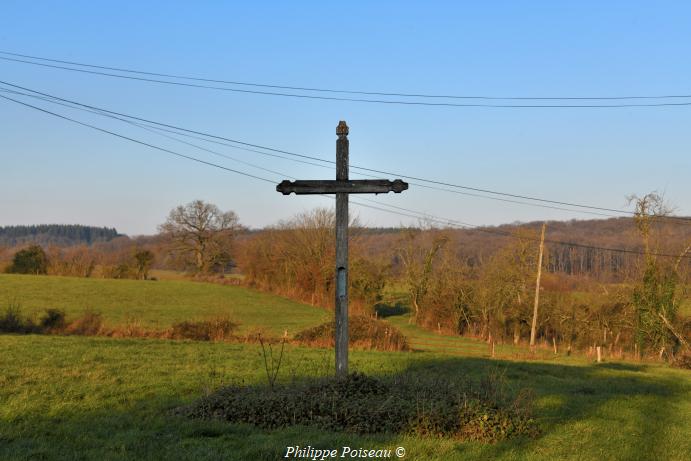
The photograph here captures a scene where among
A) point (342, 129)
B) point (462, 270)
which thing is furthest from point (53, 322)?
point (462, 270)

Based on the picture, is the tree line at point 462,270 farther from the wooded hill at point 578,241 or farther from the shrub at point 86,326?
the shrub at point 86,326

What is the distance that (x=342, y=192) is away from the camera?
11672 millimetres

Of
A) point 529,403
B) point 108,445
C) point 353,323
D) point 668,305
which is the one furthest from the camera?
point 668,305

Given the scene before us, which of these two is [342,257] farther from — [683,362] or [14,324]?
[683,362]

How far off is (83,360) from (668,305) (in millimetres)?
39299

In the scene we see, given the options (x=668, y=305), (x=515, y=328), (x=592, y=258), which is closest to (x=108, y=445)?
(x=668, y=305)

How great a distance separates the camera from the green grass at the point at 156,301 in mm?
46156

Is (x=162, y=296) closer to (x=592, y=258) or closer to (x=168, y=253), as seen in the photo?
(x=168, y=253)

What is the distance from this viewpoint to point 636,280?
45594mm

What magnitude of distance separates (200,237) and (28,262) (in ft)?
74.2

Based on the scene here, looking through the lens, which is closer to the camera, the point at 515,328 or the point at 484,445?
the point at 484,445

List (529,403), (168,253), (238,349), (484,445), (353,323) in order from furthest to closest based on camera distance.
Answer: (168,253)
(353,323)
(238,349)
(529,403)
(484,445)

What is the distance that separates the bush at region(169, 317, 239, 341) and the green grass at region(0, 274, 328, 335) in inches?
399

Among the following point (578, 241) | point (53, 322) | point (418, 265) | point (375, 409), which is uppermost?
point (578, 241)
